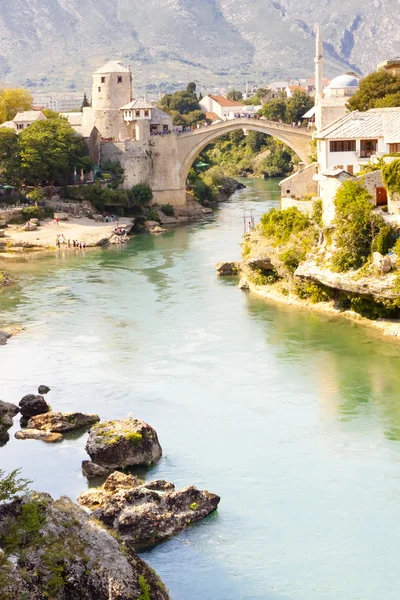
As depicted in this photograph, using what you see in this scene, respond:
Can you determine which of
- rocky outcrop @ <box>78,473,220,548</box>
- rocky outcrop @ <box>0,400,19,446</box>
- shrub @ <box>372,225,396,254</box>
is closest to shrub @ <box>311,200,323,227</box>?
shrub @ <box>372,225,396,254</box>

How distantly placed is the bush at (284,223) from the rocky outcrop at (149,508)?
1776 centimetres

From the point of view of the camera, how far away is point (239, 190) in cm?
7150

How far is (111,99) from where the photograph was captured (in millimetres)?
59656

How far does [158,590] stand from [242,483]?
20.6 ft

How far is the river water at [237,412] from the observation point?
54.3ft

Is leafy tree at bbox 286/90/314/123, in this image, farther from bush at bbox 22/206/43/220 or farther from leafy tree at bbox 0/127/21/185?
bush at bbox 22/206/43/220

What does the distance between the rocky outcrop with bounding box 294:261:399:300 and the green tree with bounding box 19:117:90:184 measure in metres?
24.9

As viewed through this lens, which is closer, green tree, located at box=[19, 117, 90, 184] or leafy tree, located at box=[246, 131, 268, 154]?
green tree, located at box=[19, 117, 90, 184]

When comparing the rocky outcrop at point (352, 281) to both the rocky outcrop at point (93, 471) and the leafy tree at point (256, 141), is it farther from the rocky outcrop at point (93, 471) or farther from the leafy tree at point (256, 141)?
the leafy tree at point (256, 141)

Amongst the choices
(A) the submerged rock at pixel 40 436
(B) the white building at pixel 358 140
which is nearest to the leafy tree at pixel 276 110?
(B) the white building at pixel 358 140

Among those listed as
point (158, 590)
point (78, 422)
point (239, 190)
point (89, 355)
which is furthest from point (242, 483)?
point (239, 190)

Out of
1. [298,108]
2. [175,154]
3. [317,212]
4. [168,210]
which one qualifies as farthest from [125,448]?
[298,108]

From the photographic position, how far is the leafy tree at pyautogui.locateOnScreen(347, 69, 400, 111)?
1747 inches

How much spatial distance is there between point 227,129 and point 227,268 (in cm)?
2398
